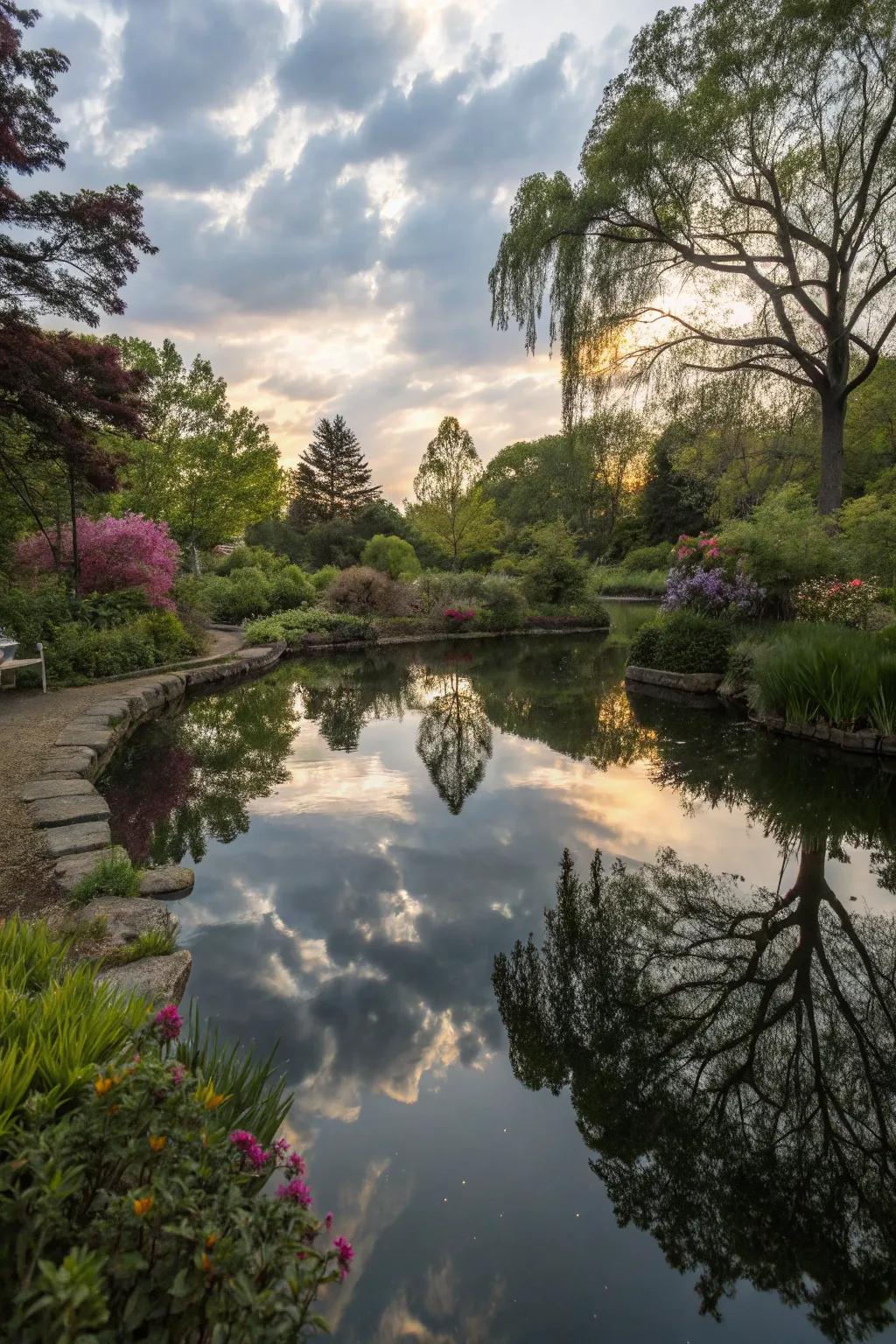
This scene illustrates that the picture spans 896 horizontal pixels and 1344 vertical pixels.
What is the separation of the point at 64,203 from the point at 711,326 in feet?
34.9

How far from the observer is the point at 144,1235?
1.12 meters

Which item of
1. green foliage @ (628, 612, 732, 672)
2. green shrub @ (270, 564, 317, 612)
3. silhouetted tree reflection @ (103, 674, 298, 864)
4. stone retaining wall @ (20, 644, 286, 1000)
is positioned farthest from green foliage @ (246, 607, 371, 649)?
green foliage @ (628, 612, 732, 672)

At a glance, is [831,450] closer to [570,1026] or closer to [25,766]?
[570,1026]

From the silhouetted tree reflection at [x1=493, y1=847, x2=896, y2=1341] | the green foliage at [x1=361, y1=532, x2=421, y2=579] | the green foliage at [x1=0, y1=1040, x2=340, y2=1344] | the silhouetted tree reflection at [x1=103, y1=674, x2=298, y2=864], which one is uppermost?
the green foliage at [x1=361, y1=532, x2=421, y2=579]

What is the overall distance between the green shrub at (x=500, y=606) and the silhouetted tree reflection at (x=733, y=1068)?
15458mm

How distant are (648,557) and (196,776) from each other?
35.0 m

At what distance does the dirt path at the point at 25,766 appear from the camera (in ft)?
10.6

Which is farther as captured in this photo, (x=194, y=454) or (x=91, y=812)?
(x=194, y=454)

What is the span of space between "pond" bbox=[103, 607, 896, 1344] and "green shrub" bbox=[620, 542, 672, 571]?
3236cm

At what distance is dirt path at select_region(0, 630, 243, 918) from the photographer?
323 cm

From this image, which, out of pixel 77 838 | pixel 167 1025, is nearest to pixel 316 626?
pixel 77 838

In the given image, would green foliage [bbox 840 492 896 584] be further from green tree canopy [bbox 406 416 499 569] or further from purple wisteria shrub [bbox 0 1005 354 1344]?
green tree canopy [bbox 406 416 499 569]

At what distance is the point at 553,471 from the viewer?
157 ft

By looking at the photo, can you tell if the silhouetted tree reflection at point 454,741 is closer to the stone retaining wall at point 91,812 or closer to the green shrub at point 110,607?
the stone retaining wall at point 91,812
